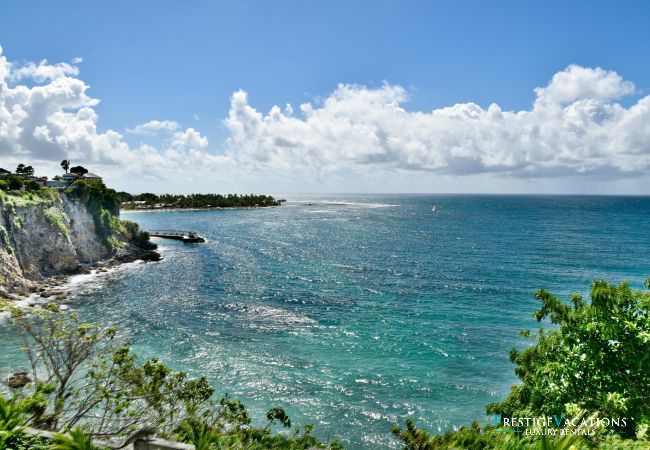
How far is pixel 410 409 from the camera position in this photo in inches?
1072

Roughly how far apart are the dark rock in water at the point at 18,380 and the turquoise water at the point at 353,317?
30.1ft

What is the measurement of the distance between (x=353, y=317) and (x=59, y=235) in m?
50.3

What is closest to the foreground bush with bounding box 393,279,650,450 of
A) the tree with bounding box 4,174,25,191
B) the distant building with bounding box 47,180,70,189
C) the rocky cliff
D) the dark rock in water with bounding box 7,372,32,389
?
the dark rock in water with bounding box 7,372,32,389

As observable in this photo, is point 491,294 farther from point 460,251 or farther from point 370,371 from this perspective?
point 460,251

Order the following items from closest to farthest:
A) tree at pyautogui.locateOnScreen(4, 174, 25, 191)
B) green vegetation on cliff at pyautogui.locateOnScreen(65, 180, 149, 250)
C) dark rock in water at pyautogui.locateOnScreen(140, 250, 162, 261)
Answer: tree at pyautogui.locateOnScreen(4, 174, 25, 191) < green vegetation on cliff at pyautogui.locateOnScreen(65, 180, 149, 250) < dark rock in water at pyautogui.locateOnScreen(140, 250, 162, 261)

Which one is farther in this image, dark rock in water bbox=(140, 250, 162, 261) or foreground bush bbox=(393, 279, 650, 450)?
dark rock in water bbox=(140, 250, 162, 261)

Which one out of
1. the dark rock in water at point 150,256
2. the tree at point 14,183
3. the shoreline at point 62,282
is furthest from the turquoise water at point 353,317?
the tree at point 14,183

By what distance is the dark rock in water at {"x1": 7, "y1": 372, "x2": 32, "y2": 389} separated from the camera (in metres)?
27.5

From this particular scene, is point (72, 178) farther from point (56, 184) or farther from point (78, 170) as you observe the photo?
point (56, 184)

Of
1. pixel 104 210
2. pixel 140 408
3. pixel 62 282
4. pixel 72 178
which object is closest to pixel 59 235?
pixel 62 282

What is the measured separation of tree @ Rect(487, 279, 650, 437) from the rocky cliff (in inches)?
2266

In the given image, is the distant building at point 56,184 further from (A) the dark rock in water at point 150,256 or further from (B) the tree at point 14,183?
(A) the dark rock in water at point 150,256

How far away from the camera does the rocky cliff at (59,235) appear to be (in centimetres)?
5162

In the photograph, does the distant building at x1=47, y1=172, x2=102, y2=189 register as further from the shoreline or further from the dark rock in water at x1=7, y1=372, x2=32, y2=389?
the dark rock in water at x1=7, y1=372, x2=32, y2=389
